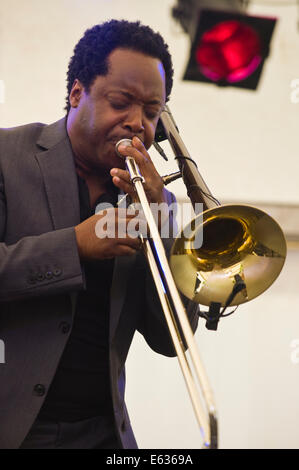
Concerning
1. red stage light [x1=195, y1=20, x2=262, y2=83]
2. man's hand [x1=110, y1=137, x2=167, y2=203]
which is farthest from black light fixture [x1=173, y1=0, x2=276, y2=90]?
man's hand [x1=110, y1=137, x2=167, y2=203]

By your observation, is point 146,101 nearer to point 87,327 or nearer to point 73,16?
point 87,327

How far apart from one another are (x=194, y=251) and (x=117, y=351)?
33cm

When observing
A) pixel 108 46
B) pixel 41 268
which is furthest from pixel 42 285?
pixel 108 46

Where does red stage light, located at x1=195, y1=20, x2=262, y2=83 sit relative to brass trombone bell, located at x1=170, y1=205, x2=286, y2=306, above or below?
above

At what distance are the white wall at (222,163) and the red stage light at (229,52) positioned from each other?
0.60m

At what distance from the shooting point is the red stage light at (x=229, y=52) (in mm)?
2629

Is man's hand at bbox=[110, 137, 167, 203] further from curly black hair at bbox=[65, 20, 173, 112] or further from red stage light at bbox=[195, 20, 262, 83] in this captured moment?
red stage light at bbox=[195, 20, 262, 83]

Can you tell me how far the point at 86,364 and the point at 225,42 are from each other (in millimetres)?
1741

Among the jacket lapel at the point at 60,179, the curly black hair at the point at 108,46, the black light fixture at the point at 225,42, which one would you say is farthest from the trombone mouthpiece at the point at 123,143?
the black light fixture at the point at 225,42

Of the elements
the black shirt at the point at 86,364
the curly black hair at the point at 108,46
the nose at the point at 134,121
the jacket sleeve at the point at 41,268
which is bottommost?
the black shirt at the point at 86,364

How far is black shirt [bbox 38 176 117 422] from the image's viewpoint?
1.42 meters

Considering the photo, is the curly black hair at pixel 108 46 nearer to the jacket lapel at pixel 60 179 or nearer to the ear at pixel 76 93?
the ear at pixel 76 93

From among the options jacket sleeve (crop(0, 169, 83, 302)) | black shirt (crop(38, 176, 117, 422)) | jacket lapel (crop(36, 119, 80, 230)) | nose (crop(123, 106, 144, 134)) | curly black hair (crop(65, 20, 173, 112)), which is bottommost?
black shirt (crop(38, 176, 117, 422))

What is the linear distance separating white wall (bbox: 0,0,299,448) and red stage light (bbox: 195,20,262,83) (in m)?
0.60
